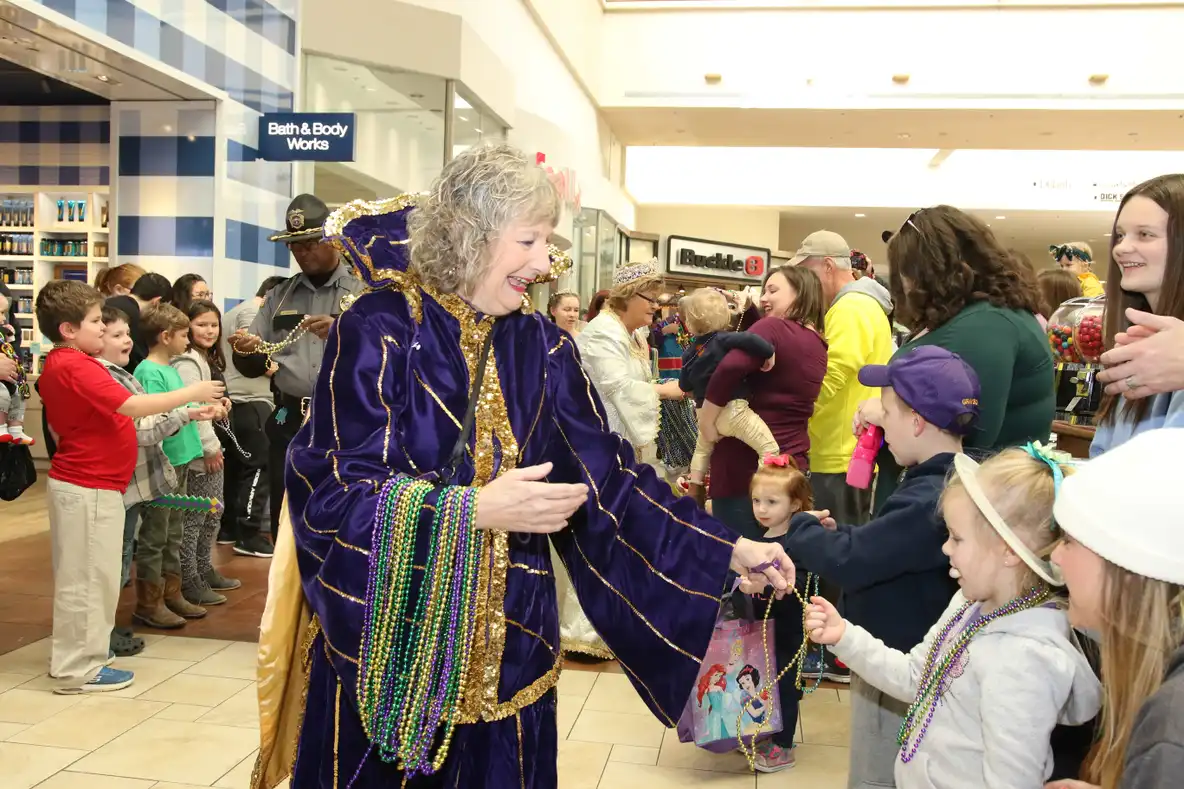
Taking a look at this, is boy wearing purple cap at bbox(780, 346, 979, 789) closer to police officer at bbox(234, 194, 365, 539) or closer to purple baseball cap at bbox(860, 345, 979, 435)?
purple baseball cap at bbox(860, 345, 979, 435)

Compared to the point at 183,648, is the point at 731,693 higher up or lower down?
higher up

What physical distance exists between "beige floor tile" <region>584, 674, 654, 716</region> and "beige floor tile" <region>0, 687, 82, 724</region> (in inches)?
73.4

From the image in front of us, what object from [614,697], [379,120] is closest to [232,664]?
[614,697]

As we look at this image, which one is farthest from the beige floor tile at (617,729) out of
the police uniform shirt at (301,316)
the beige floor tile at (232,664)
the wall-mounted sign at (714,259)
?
the wall-mounted sign at (714,259)

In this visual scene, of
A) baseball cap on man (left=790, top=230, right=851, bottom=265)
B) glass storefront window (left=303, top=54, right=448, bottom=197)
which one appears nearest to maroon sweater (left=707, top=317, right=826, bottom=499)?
baseball cap on man (left=790, top=230, right=851, bottom=265)

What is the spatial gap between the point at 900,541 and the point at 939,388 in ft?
1.15

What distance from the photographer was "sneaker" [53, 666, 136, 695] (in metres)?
3.78

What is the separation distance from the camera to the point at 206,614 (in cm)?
480

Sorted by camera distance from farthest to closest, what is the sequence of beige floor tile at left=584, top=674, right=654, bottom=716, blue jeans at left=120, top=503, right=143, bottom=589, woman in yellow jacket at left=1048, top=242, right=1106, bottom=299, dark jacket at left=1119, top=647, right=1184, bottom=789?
woman in yellow jacket at left=1048, top=242, right=1106, bottom=299
blue jeans at left=120, top=503, right=143, bottom=589
beige floor tile at left=584, top=674, right=654, bottom=716
dark jacket at left=1119, top=647, right=1184, bottom=789

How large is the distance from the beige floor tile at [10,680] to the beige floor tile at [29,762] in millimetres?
541

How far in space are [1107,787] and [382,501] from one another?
1102mm

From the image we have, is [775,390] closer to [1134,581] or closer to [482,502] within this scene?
[482,502]

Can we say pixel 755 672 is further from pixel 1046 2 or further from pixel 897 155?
pixel 897 155

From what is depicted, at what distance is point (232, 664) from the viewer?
164 inches
